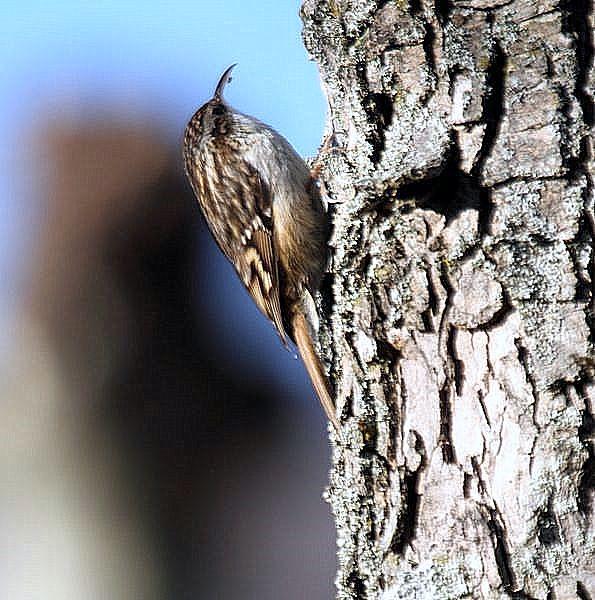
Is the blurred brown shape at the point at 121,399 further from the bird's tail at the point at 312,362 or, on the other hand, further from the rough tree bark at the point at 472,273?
the rough tree bark at the point at 472,273

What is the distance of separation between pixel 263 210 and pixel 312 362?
689 mm

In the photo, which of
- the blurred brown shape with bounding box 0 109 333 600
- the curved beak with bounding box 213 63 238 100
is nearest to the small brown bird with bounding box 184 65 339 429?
the curved beak with bounding box 213 63 238 100

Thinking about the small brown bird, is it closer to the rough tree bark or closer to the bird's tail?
the bird's tail

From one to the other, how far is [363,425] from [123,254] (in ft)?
8.62

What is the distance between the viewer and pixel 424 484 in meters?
1.50

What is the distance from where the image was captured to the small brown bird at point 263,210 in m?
2.11

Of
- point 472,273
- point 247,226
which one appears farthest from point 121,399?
point 472,273

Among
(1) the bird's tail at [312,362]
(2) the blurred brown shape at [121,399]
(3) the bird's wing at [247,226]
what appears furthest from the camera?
(2) the blurred brown shape at [121,399]

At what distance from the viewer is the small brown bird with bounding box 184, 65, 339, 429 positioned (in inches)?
82.9

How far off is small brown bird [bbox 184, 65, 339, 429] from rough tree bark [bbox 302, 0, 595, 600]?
15.1 inches

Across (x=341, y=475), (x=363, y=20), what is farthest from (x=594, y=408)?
(x=363, y=20)

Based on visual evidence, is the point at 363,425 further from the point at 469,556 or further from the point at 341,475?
the point at 469,556

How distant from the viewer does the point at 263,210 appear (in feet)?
8.34

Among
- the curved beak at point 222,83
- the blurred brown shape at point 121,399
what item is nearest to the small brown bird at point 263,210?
the curved beak at point 222,83
